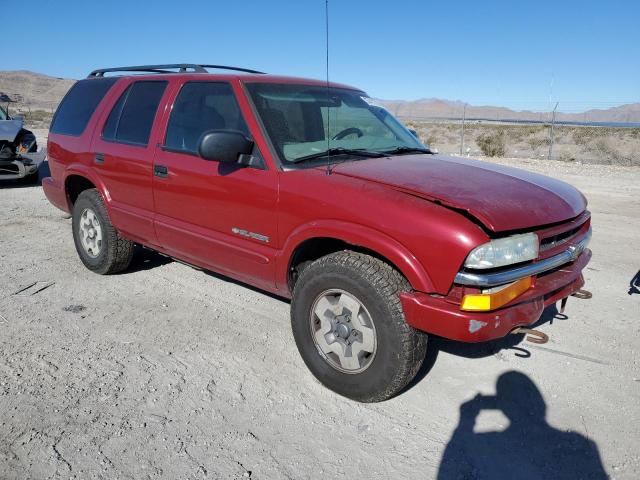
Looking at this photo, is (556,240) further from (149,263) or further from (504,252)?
(149,263)

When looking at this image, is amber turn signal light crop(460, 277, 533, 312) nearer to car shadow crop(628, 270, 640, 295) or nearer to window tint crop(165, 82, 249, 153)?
window tint crop(165, 82, 249, 153)

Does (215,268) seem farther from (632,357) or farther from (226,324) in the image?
(632,357)

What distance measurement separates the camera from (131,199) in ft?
14.6

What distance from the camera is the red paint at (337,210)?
258 centimetres

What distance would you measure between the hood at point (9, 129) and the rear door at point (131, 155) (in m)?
6.35

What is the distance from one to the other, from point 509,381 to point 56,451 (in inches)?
105

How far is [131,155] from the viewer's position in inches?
170

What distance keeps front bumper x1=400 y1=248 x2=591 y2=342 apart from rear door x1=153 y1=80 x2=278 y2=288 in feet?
3.74

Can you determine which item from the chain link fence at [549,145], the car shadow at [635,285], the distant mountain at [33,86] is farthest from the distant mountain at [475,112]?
the distant mountain at [33,86]

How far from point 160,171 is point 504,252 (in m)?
2.73

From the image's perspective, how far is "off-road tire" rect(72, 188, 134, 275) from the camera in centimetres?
482

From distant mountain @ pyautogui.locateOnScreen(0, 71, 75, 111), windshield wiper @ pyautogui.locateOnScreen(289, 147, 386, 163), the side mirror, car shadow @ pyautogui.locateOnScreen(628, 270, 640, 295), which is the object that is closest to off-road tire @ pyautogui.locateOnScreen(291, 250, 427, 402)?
windshield wiper @ pyautogui.locateOnScreen(289, 147, 386, 163)

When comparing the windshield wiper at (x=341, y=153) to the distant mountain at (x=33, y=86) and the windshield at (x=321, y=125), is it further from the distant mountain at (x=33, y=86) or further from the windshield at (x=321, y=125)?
the distant mountain at (x=33, y=86)

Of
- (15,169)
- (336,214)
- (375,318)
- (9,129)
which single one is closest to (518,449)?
(375,318)
